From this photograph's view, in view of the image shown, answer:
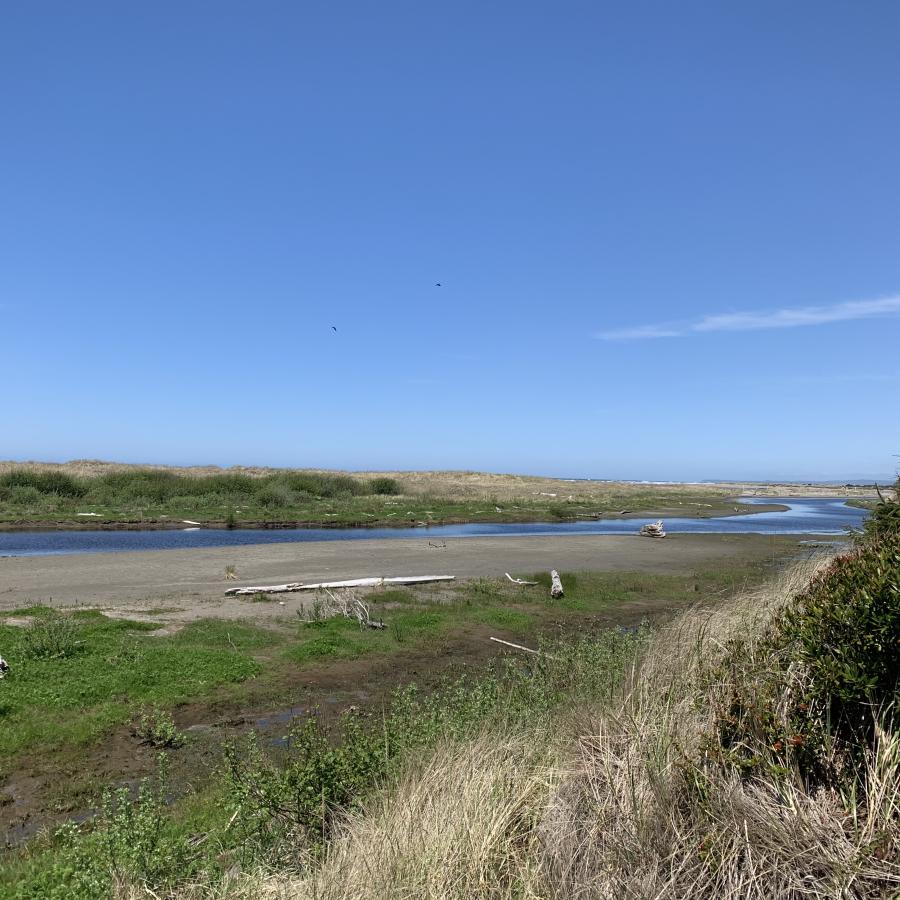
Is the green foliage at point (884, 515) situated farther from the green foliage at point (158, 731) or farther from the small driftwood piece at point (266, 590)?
the small driftwood piece at point (266, 590)

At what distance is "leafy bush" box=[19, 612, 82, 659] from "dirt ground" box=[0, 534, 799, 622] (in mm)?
Result: 3248

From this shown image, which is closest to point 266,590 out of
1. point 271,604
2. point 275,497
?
point 271,604

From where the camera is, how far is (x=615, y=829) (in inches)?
175

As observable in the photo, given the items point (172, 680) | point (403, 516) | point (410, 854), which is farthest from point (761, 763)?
point (403, 516)

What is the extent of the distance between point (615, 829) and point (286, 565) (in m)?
23.5

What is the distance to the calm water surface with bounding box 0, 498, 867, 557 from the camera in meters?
33.2

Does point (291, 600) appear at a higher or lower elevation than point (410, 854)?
lower

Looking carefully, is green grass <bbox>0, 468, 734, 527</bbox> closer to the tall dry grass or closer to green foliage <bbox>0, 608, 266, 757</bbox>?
green foliage <bbox>0, 608, 266, 757</bbox>

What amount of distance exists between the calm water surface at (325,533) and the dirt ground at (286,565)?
3.88 m

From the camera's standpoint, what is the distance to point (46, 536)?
121ft

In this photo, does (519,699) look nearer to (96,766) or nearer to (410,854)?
(410,854)

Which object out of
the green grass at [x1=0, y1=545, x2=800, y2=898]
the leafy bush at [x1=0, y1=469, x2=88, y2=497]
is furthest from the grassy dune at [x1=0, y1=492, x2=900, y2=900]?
the leafy bush at [x1=0, y1=469, x2=88, y2=497]

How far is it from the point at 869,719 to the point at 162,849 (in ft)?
17.3

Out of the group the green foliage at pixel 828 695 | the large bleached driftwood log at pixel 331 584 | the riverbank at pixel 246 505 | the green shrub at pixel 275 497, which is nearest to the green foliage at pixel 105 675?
the large bleached driftwood log at pixel 331 584
